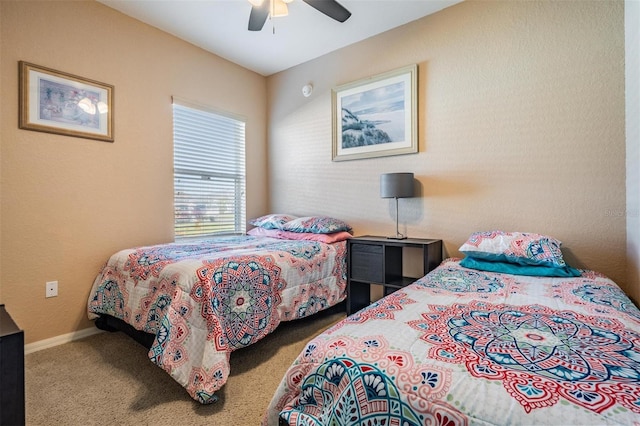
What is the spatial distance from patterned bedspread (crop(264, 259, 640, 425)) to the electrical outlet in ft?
7.53

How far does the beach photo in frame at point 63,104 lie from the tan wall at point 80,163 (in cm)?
5

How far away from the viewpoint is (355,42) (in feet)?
10.7

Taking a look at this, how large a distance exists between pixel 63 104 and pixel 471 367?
3.09 m

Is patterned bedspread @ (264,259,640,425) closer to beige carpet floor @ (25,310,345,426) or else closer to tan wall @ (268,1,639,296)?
beige carpet floor @ (25,310,345,426)

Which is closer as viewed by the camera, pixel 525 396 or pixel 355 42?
pixel 525 396

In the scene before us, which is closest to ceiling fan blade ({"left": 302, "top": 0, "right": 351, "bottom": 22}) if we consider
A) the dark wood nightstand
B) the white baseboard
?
the dark wood nightstand

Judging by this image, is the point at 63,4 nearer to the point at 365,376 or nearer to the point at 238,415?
the point at 238,415

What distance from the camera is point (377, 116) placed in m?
3.11

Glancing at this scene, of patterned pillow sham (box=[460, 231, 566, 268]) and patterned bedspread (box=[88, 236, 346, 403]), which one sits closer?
patterned bedspread (box=[88, 236, 346, 403])

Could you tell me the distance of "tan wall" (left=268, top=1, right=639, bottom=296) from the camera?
6.84 feet

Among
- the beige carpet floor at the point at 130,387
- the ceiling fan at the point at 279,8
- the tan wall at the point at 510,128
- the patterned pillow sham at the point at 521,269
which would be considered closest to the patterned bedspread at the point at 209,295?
the beige carpet floor at the point at 130,387

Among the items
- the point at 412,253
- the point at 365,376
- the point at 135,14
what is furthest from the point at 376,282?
the point at 135,14

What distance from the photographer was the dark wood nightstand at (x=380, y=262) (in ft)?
8.34

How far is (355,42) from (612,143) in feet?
7.73
